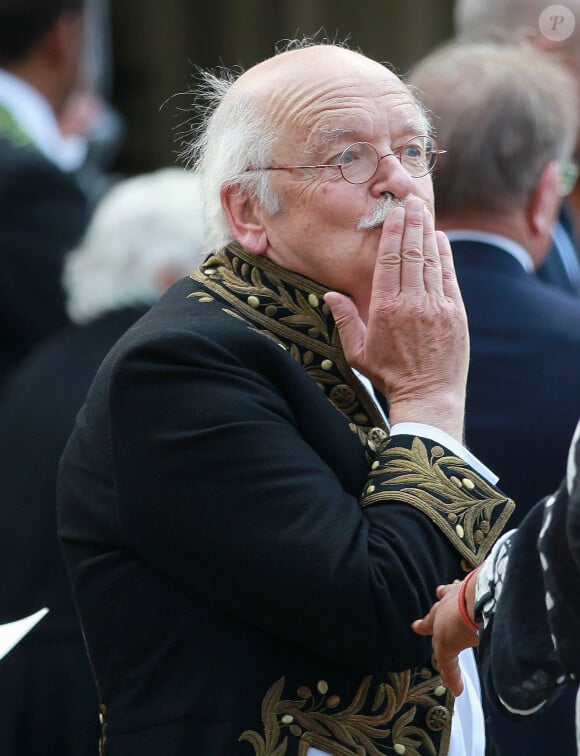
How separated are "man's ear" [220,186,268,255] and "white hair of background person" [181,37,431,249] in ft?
0.05

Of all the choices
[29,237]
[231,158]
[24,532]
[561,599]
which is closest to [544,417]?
[231,158]

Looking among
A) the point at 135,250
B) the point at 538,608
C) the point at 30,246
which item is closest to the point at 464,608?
the point at 538,608

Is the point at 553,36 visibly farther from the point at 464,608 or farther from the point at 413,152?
the point at 464,608

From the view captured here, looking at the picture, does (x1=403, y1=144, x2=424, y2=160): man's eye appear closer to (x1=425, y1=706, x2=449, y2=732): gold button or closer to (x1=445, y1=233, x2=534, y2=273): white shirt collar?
(x1=445, y1=233, x2=534, y2=273): white shirt collar

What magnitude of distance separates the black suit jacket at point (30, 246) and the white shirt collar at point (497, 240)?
1793mm

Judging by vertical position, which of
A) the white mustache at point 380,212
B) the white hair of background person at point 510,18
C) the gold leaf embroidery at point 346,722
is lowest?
the gold leaf embroidery at point 346,722

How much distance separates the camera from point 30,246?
4801 millimetres

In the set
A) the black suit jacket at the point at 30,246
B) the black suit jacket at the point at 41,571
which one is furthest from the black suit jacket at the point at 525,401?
the black suit jacket at the point at 30,246

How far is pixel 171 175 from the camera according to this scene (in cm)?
464

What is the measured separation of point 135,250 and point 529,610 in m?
2.49

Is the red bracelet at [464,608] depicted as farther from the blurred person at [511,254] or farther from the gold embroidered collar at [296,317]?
the blurred person at [511,254]

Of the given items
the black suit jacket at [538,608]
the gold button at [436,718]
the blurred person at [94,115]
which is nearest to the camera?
the black suit jacket at [538,608]

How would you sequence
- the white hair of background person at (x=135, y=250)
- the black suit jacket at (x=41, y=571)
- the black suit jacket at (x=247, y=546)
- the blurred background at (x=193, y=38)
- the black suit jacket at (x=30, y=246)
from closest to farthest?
the black suit jacket at (x=247, y=546)
the black suit jacket at (x=41, y=571)
the white hair of background person at (x=135, y=250)
the black suit jacket at (x=30, y=246)
the blurred background at (x=193, y=38)

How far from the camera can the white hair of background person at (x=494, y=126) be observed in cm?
337
